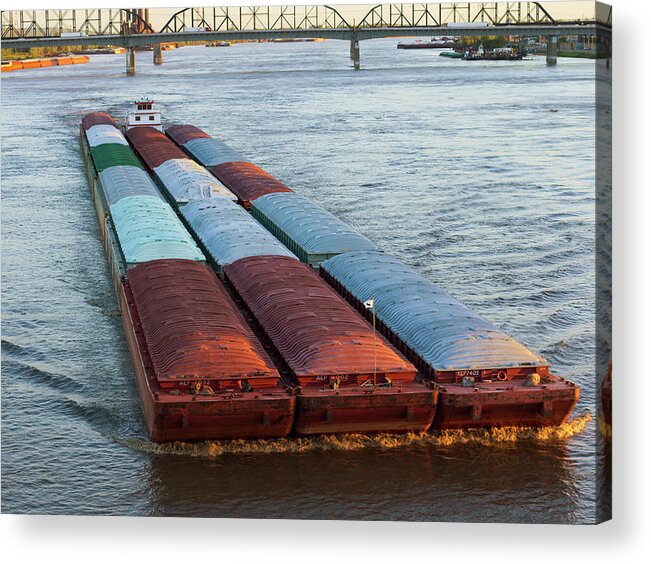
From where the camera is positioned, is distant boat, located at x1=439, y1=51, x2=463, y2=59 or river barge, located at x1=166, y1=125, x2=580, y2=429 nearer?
river barge, located at x1=166, y1=125, x2=580, y2=429

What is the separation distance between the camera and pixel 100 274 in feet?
152

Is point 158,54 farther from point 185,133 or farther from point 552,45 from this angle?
point 185,133

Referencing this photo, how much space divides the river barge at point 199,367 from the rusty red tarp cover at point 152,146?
23402 mm

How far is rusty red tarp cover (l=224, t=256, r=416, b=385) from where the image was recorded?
29484mm

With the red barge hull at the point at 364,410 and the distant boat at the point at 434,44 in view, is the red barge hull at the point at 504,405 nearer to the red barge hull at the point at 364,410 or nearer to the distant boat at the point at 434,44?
the red barge hull at the point at 364,410

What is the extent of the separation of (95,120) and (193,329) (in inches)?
1549

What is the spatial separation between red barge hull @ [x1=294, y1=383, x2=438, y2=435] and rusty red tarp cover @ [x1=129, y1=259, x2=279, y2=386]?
1.19 m

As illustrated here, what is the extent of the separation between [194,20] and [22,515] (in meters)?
11.0

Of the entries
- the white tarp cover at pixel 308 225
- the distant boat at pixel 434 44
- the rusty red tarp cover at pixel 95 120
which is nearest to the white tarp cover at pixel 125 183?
the white tarp cover at pixel 308 225

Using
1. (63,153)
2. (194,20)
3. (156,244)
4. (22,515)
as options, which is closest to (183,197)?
(156,244)

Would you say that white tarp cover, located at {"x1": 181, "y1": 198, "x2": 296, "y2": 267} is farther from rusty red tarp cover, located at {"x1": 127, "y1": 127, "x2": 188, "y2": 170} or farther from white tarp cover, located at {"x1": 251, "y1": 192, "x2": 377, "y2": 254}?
rusty red tarp cover, located at {"x1": 127, "y1": 127, "x2": 188, "y2": 170}

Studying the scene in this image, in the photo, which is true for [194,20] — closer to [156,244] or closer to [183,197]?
[156,244]

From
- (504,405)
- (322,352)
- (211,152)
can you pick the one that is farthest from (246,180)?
(504,405)

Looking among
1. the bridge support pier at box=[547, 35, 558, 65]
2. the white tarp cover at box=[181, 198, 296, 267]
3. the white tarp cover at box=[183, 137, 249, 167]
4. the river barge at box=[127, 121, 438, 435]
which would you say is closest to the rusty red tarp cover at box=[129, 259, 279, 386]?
the river barge at box=[127, 121, 438, 435]
